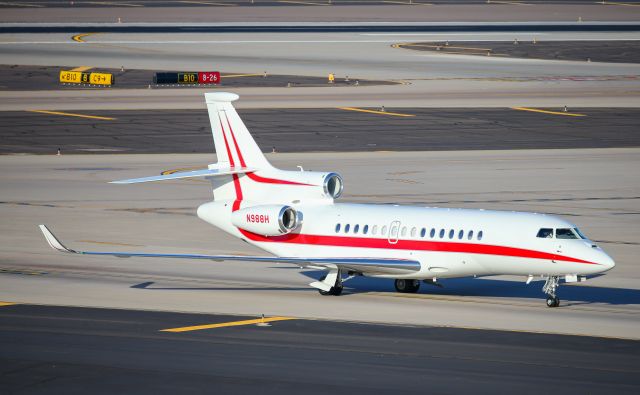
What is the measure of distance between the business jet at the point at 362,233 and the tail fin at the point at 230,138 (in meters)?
0.03

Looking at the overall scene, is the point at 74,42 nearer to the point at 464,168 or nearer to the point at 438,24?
the point at 438,24

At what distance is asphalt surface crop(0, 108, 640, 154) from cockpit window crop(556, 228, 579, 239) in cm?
4101

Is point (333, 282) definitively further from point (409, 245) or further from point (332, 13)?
point (332, 13)

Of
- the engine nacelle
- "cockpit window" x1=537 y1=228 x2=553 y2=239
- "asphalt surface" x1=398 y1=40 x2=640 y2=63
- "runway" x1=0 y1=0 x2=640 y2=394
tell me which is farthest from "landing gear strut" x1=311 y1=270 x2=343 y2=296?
"asphalt surface" x1=398 y1=40 x2=640 y2=63

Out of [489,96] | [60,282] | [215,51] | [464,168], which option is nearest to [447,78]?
[489,96]

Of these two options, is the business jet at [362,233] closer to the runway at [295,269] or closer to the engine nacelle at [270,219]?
the engine nacelle at [270,219]

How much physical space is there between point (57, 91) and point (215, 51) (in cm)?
3010

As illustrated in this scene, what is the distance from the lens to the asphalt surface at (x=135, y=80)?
109 meters

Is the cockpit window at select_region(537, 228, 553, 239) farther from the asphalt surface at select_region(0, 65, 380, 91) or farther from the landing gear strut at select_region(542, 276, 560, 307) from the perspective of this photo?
the asphalt surface at select_region(0, 65, 380, 91)

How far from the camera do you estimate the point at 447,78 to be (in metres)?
114

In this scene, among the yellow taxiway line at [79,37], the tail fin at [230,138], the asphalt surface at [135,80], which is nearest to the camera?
the tail fin at [230,138]

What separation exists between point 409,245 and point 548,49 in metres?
99.4

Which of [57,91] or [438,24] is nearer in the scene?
[57,91]

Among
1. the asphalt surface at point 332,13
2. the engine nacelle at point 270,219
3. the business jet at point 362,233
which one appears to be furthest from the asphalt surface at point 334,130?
the asphalt surface at point 332,13
